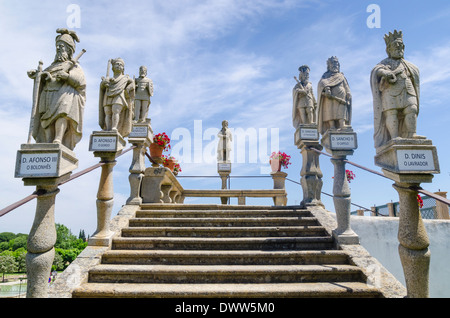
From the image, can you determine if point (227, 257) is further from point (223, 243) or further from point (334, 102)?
point (334, 102)

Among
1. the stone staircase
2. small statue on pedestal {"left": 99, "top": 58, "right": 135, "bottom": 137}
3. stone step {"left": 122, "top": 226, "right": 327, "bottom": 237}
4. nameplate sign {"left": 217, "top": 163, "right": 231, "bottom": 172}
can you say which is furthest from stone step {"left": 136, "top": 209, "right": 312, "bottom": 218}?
nameplate sign {"left": 217, "top": 163, "right": 231, "bottom": 172}

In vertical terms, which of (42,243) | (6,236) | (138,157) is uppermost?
(138,157)

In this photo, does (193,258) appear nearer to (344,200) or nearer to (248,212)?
(248,212)

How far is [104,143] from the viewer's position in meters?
4.61

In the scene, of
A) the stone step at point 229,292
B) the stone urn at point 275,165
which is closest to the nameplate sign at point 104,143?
the stone step at point 229,292

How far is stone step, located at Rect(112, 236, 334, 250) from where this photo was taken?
454 centimetres

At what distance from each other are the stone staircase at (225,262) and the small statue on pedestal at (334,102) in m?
1.84

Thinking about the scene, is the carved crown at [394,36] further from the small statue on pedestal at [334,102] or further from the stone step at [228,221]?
the stone step at [228,221]

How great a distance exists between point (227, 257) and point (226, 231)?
737mm

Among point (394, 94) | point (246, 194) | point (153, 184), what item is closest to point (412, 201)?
point (394, 94)

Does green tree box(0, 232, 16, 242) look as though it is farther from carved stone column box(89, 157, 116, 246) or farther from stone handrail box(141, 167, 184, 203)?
carved stone column box(89, 157, 116, 246)

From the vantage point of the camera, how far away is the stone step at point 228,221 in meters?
5.17

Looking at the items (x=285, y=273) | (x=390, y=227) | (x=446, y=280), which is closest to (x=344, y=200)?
(x=285, y=273)
